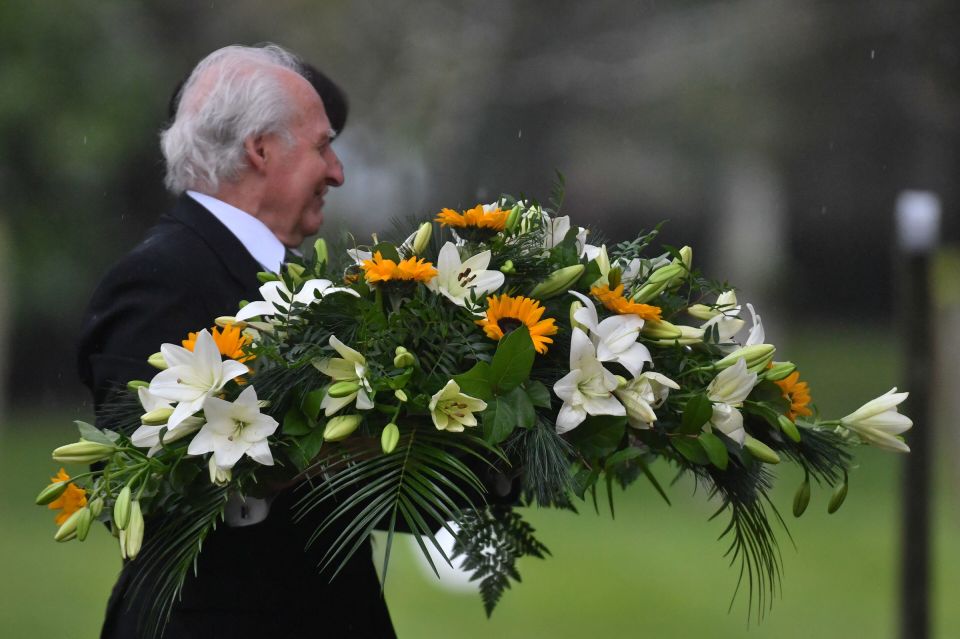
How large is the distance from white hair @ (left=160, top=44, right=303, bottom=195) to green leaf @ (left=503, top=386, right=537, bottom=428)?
3.41 feet

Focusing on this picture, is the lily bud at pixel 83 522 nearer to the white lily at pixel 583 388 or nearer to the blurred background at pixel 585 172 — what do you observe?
the white lily at pixel 583 388

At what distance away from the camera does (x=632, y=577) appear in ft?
28.7

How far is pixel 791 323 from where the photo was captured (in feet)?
75.5

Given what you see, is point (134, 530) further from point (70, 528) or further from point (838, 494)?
point (838, 494)

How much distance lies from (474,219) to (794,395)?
0.65 metres

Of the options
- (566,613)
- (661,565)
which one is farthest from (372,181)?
(566,613)

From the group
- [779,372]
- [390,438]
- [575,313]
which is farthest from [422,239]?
[779,372]

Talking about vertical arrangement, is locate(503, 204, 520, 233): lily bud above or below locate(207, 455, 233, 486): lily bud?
above

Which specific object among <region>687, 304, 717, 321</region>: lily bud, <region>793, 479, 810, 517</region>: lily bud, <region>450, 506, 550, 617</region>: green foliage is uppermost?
<region>687, 304, 717, 321</region>: lily bud

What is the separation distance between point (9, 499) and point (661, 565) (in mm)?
5703

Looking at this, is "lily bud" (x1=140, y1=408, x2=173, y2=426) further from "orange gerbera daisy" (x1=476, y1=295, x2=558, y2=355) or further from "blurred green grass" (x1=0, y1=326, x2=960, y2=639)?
"blurred green grass" (x1=0, y1=326, x2=960, y2=639)

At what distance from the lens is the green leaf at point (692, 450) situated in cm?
217

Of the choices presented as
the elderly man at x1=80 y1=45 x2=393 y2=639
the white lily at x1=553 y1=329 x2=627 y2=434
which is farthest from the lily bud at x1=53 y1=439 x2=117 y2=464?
the white lily at x1=553 y1=329 x2=627 y2=434

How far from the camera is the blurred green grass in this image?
7.41 meters
